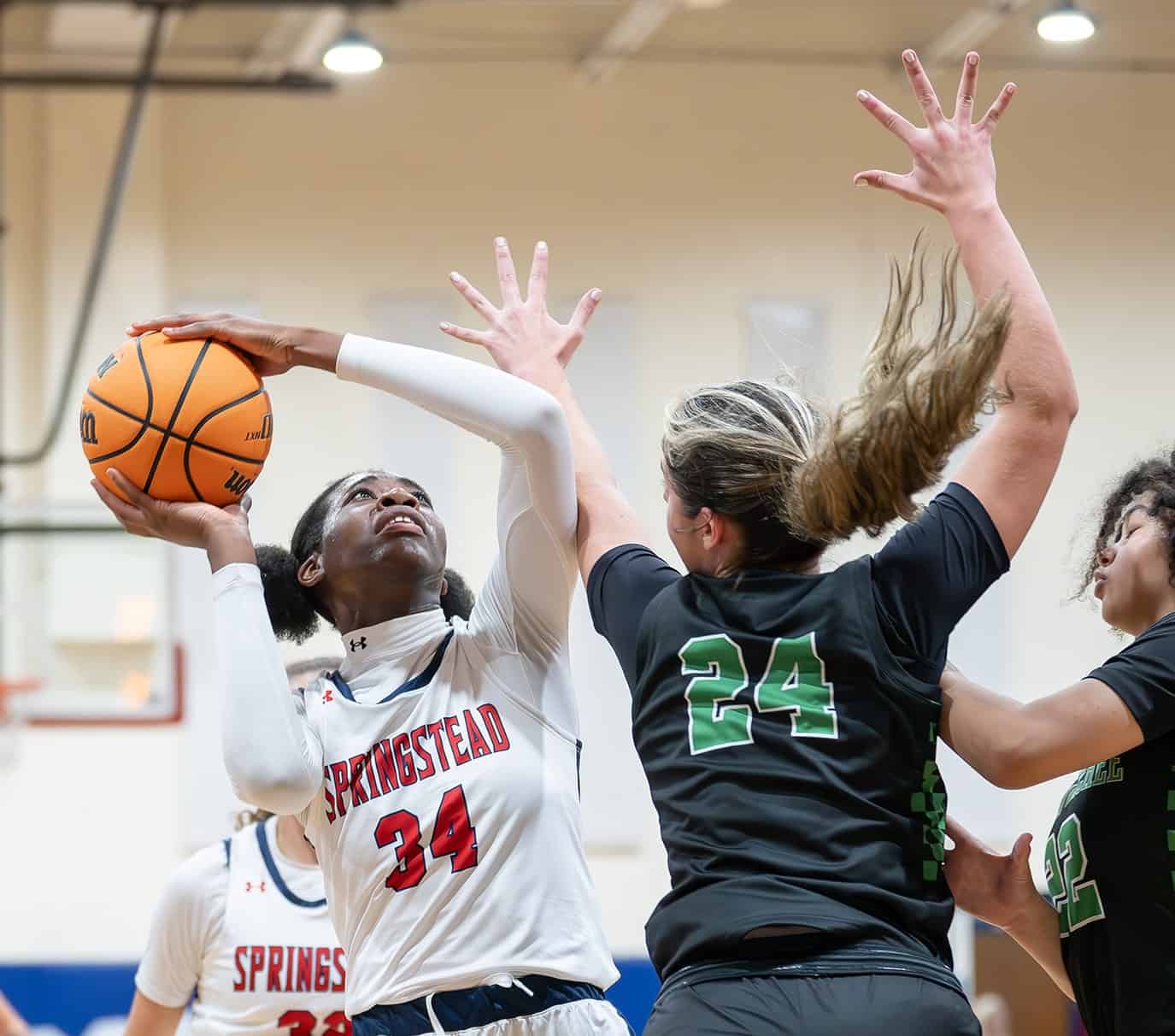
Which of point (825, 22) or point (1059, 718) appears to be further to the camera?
point (825, 22)

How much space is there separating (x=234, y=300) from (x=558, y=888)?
6700mm

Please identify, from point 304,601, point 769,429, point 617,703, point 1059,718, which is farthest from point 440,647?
point 617,703

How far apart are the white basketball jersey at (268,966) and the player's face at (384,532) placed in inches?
41.2

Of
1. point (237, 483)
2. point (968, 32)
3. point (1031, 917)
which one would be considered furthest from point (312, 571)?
point (968, 32)

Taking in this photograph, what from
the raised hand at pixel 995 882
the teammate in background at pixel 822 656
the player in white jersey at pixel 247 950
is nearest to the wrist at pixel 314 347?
the teammate in background at pixel 822 656

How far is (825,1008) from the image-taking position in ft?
6.12

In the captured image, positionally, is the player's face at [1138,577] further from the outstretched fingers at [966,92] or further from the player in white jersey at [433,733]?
the player in white jersey at [433,733]

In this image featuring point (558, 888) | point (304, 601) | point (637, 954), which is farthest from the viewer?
point (637, 954)

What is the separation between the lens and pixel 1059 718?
84.9 inches

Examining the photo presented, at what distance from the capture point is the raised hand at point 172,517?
98.2 inches

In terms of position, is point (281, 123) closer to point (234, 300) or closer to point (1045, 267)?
point (234, 300)

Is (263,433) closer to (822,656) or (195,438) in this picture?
(195,438)

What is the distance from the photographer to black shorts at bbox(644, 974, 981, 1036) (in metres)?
1.86

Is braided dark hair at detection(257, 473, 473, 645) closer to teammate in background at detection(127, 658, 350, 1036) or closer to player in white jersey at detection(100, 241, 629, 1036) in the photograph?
player in white jersey at detection(100, 241, 629, 1036)
